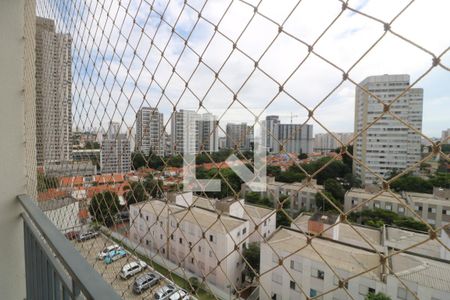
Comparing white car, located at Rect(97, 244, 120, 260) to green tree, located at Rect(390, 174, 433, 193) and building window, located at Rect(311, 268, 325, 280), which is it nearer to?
building window, located at Rect(311, 268, 325, 280)

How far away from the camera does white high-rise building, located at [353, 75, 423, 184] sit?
374mm

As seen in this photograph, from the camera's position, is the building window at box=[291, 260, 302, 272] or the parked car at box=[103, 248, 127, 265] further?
the building window at box=[291, 260, 302, 272]

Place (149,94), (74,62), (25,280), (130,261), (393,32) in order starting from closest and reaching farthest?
(393,32) → (149,94) → (130,261) → (25,280) → (74,62)

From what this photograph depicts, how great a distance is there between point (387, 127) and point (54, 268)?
81cm

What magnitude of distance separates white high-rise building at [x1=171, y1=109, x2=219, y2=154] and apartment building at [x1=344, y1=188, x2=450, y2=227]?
367mm

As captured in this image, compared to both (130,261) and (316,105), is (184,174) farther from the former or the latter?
(316,105)

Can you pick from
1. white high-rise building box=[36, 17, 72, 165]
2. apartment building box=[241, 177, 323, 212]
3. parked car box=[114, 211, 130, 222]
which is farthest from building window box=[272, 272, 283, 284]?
white high-rise building box=[36, 17, 72, 165]

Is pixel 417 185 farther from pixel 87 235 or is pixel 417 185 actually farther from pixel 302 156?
pixel 87 235

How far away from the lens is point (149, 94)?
736 millimetres

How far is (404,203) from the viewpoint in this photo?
0.36 meters

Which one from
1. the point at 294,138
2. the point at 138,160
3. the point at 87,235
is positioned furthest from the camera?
the point at 87,235

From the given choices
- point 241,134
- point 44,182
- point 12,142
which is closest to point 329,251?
point 241,134

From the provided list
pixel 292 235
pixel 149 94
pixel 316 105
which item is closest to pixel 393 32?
pixel 316 105

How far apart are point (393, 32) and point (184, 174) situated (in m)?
0.67
